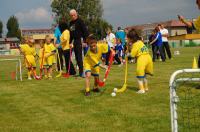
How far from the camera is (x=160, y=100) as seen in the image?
29.3 feet

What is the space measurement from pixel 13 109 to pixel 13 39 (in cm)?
11893

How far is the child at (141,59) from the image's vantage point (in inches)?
408

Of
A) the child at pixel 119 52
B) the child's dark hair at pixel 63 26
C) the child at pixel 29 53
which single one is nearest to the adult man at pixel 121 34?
the child at pixel 119 52

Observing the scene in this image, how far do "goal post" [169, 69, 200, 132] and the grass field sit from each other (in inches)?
10.4

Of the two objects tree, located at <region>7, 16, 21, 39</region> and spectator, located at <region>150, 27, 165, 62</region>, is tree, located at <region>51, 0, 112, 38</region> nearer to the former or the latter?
tree, located at <region>7, 16, 21, 39</region>

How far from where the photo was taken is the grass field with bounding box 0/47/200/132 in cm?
691

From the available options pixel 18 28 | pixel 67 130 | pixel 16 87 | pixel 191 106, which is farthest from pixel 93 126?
pixel 18 28

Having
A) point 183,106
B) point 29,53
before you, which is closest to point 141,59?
point 183,106

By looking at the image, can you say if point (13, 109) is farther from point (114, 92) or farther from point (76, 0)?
point (76, 0)

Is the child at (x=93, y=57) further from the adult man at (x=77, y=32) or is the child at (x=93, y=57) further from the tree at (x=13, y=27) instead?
the tree at (x=13, y=27)

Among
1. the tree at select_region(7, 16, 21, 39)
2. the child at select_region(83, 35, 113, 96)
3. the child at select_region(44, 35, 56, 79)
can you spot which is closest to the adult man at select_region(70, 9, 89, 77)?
the child at select_region(44, 35, 56, 79)

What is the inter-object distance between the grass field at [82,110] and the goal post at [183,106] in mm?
265

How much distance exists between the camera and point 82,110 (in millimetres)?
8422

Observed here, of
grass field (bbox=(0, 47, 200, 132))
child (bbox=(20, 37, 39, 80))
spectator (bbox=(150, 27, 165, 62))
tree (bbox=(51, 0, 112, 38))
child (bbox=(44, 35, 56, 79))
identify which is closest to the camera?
grass field (bbox=(0, 47, 200, 132))
